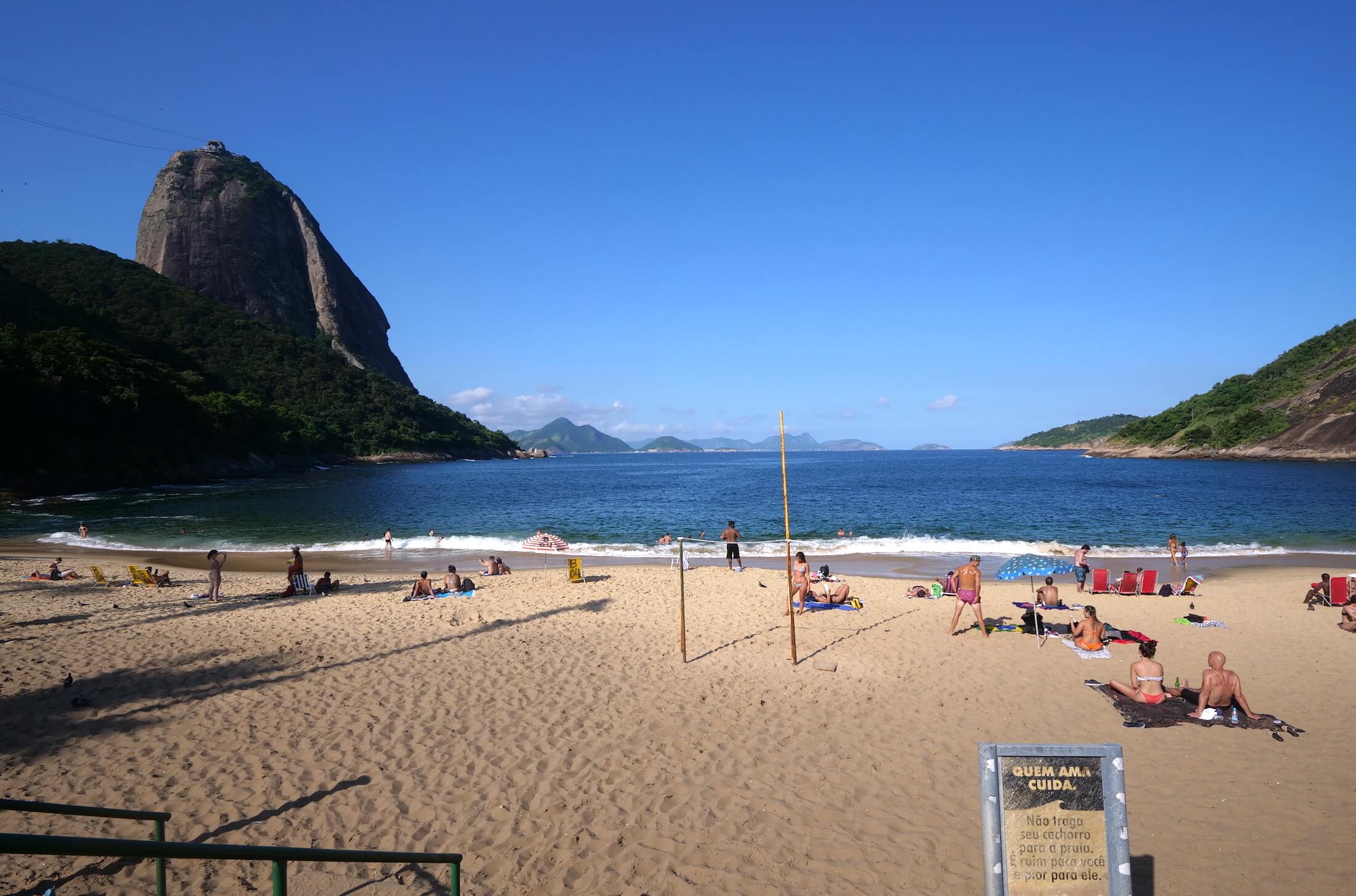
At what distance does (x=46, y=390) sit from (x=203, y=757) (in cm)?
6454

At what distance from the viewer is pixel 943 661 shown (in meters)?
10.9

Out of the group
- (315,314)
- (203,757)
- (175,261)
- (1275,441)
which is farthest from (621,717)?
(315,314)

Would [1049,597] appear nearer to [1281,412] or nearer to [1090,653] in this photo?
[1090,653]

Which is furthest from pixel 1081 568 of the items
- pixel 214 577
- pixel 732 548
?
pixel 214 577

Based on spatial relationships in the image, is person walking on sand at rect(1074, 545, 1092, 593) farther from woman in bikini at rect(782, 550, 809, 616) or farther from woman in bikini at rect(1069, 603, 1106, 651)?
woman in bikini at rect(782, 550, 809, 616)

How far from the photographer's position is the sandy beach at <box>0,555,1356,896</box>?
5664 mm

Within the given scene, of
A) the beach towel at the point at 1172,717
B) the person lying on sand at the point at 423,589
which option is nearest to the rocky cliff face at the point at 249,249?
the person lying on sand at the point at 423,589

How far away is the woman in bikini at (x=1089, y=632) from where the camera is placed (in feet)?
37.0

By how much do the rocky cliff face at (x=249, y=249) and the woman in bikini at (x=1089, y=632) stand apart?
6284 inches

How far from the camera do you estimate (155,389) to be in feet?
212

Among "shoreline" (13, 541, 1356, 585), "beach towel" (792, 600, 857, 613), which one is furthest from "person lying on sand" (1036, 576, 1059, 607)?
"shoreline" (13, 541, 1356, 585)

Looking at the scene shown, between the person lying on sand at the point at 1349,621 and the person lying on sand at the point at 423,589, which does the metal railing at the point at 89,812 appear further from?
the person lying on sand at the point at 1349,621

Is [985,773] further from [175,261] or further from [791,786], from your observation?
[175,261]

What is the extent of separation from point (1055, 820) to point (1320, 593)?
51.7ft
